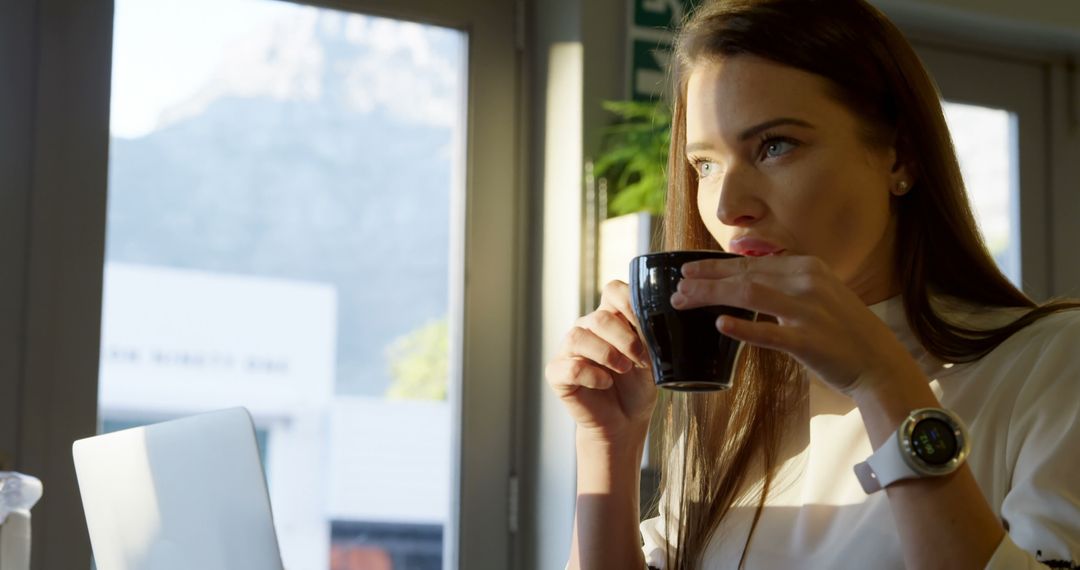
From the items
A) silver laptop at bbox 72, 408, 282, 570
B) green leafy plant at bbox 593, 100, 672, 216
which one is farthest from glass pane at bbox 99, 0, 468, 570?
silver laptop at bbox 72, 408, 282, 570

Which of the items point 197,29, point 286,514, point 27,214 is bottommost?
point 286,514

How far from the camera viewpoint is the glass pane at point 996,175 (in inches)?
151

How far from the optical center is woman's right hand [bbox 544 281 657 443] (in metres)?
1.11

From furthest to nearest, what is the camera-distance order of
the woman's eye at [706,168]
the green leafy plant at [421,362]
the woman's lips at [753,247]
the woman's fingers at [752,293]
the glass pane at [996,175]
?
the glass pane at [996,175], the green leafy plant at [421,362], the woman's eye at [706,168], the woman's lips at [753,247], the woman's fingers at [752,293]

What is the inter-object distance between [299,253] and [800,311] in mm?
2329

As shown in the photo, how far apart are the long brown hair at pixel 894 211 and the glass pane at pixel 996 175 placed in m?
2.71

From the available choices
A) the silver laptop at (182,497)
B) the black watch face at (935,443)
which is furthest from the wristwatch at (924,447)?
the silver laptop at (182,497)

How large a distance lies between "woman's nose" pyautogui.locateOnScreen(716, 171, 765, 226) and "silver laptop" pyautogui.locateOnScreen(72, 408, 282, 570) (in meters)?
0.53

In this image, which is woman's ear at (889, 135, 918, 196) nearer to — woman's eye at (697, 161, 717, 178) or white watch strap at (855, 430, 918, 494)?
woman's eye at (697, 161, 717, 178)

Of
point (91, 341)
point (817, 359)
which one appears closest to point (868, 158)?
point (817, 359)

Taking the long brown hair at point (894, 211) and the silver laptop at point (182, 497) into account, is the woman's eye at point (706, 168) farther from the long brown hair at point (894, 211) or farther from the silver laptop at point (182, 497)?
the silver laptop at point (182, 497)

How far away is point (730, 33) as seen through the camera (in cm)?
Result: 120

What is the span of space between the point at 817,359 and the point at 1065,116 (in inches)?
136

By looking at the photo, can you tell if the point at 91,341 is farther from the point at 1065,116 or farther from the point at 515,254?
the point at 1065,116
